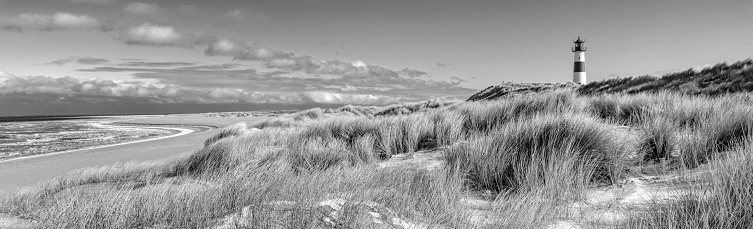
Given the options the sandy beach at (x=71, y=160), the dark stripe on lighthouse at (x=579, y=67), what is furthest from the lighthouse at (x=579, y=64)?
the sandy beach at (x=71, y=160)

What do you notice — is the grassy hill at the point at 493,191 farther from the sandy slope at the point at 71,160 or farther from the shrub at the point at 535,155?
the sandy slope at the point at 71,160

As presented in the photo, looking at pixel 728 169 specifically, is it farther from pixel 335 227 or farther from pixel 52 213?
pixel 52 213

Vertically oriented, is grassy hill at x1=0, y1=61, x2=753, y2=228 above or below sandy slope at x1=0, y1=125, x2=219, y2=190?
above

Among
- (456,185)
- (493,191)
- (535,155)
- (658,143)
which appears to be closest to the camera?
(456,185)

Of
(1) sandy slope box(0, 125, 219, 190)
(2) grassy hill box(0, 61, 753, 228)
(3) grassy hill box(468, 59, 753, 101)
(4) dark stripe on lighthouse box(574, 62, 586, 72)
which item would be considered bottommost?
(1) sandy slope box(0, 125, 219, 190)

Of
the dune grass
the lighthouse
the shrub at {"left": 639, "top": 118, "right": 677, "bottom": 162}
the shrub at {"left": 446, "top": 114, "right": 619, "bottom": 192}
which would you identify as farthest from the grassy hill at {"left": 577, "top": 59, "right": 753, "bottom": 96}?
the lighthouse

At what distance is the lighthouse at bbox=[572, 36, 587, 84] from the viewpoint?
4159 cm

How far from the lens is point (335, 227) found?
2.39 m

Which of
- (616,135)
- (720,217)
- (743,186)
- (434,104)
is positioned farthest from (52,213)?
(434,104)

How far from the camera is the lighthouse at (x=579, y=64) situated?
136 ft

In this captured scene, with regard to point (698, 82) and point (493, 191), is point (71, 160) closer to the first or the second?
point (493, 191)

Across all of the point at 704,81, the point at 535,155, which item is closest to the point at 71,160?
the point at 535,155

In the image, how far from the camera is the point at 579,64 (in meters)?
41.9

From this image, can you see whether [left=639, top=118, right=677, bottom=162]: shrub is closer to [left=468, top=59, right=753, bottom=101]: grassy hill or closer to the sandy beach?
[left=468, top=59, right=753, bottom=101]: grassy hill
